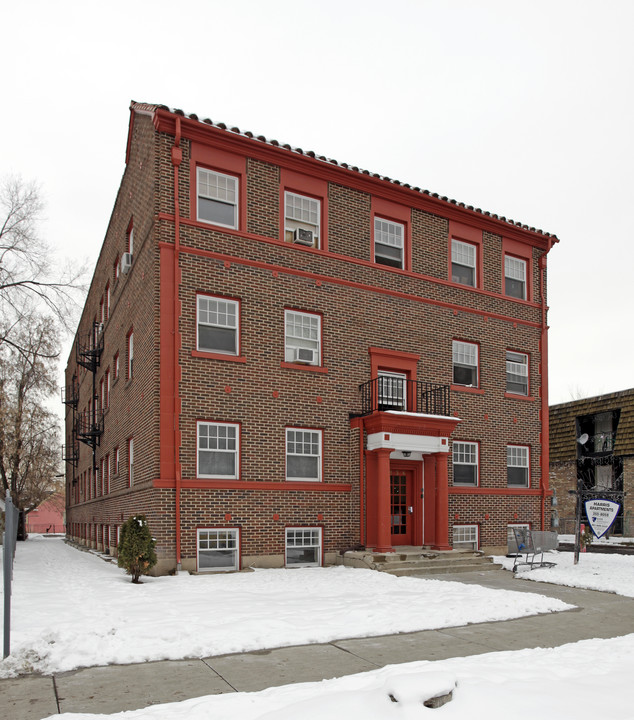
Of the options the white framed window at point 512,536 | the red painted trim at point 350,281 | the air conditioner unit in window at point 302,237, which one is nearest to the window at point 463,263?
the red painted trim at point 350,281

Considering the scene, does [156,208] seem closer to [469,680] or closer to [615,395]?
[469,680]

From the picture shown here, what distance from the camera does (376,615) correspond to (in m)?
9.72

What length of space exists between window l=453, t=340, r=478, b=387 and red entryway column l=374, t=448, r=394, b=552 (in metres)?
4.28

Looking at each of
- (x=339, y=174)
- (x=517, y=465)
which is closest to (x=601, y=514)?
(x=517, y=465)

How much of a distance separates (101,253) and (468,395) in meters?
15.7

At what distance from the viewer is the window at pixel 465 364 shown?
66.7 feet

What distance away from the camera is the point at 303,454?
17.1m

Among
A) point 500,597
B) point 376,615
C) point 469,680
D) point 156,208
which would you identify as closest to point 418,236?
point 156,208

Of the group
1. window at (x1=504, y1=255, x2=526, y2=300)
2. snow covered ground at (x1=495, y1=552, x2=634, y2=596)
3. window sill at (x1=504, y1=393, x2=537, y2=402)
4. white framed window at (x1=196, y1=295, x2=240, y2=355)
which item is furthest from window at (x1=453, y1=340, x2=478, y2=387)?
white framed window at (x1=196, y1=295, x2=240, y2=355)

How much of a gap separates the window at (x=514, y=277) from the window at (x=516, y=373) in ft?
6.69

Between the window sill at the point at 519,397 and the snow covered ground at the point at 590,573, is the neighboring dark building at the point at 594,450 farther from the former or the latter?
the snow covered ground at the point at 590,573

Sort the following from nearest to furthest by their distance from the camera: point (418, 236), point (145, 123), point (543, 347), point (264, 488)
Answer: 1. point (264, 488)
2. point (145, 123)
3. point (418, 236)
4. point (543, 347)

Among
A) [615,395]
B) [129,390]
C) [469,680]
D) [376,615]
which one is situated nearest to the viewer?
[469,680]

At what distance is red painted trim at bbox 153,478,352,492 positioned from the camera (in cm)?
1514
